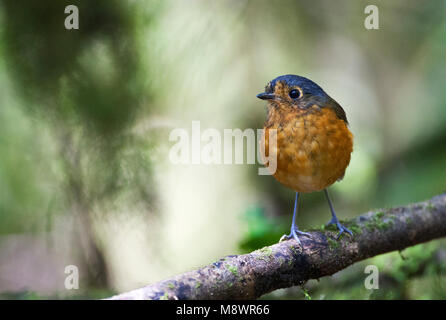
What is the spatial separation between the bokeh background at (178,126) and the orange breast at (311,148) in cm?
75

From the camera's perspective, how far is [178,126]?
4.32 m

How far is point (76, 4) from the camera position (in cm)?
328

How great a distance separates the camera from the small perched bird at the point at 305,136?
2.72 metres

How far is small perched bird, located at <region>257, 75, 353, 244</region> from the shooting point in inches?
107

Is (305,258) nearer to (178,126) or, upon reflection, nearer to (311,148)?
(311,148)

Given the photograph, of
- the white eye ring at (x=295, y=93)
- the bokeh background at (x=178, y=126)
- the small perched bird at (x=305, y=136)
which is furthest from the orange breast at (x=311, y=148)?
A: the bokeh background at (x=178, y=126)

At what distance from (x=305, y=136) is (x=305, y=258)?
801 millimetres

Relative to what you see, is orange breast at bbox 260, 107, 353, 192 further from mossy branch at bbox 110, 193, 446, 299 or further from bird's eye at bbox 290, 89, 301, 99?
mossy branch at bbox 110, 193, 446, 299

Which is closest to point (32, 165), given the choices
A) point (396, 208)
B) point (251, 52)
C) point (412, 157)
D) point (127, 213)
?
point (127, 213)

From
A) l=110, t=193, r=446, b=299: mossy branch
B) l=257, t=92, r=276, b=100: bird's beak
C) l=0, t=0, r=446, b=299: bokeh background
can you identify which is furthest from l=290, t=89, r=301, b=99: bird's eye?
l=0, t=0, r=446, b=299: bokeh background

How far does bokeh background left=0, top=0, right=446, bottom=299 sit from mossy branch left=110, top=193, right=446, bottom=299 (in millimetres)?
470

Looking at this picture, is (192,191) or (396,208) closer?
(396,208)

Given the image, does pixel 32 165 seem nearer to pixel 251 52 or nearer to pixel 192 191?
pixel 192 191
